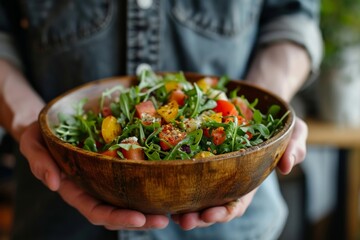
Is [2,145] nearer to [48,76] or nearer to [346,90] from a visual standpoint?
[48,76]

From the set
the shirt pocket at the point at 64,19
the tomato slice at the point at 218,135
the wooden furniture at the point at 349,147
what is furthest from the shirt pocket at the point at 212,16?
the wooden furniture at the point at 349,147

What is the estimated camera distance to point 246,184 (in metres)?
0.69

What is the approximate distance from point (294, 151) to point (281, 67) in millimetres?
322

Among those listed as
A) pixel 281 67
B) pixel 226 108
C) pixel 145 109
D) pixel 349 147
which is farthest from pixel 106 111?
pixel 349 147

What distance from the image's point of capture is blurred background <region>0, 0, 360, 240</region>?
160cm

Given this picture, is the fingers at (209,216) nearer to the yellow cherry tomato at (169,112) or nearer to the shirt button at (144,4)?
the yellow cherry tomato at (169,112)

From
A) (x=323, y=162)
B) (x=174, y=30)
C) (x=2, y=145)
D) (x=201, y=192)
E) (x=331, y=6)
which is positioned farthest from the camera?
(x=323, y=162)

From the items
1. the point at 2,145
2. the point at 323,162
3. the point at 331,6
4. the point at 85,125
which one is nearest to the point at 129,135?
the point at 85,125

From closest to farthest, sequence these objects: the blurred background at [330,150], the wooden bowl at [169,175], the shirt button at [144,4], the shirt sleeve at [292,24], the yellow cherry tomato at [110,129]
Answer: the wooden bowl at [169,175], the yellow cherry tomato at [110,129], the shirt button at [144,4], the shirt sleeve at [292,24], the blurred background at [330,150]

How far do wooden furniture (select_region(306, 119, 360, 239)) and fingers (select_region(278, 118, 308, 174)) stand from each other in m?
0.85

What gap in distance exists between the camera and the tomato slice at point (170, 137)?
27.3 inches

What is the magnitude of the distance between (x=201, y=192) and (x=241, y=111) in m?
0.18

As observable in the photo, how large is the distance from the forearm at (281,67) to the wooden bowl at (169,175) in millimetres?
293

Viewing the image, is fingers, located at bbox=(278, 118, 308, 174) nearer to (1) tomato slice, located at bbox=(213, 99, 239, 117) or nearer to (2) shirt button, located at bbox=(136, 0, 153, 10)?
(1) tomato slice, located at bbox=(213, 99, 239, 117)
